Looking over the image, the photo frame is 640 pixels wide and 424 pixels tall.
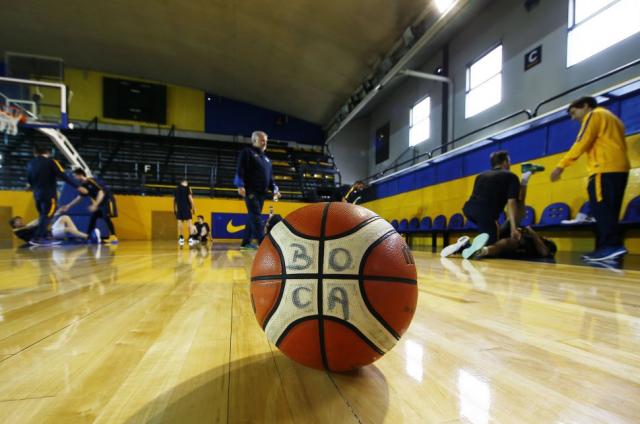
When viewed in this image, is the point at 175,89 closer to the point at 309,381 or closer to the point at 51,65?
the point at 51,65

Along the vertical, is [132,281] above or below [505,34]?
below

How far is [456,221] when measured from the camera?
5.92 m

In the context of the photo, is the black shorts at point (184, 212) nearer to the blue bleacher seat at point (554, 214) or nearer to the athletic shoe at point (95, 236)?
the athletic shoe at point (95, 236)

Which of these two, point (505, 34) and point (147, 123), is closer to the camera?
point (505, 34)

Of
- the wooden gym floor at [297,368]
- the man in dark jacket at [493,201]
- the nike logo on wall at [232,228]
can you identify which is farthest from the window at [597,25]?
the nike logo on wall at [232,228]

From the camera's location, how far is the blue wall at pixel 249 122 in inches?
520

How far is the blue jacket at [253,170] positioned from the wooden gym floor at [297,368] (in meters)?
2.54

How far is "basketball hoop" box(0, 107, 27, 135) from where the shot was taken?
608 cm

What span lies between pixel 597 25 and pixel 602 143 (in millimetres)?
3599

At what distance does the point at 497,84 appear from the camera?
6570 millimetres

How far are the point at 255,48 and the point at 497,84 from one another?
22.0 feet

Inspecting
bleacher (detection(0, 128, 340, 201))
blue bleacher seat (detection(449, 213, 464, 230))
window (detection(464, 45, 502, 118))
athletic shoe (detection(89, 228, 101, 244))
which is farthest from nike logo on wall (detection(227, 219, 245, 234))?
window (detection(464, 45, 502, 118))

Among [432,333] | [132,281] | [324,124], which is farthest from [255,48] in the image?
[432,333]

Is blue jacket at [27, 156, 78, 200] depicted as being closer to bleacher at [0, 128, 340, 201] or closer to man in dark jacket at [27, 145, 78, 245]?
man in dark jacket at [27, 145, 78, 245]
